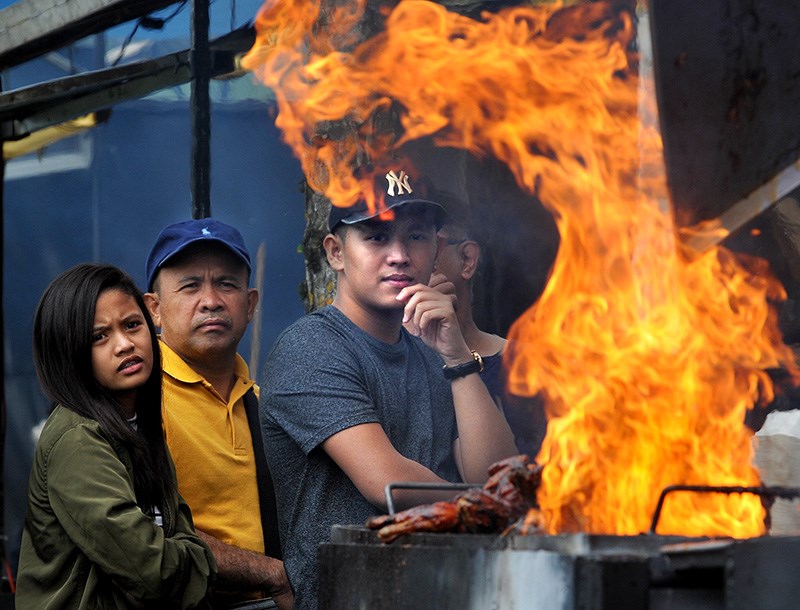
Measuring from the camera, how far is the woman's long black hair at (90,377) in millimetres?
3568

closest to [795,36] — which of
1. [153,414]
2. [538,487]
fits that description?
[538,487]

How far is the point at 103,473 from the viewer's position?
3381 mm

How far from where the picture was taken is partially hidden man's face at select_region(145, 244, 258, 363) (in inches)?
171

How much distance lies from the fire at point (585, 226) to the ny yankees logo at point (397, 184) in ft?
0.42

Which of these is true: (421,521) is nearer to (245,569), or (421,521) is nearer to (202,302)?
(245,569)

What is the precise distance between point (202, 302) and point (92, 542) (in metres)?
1.25

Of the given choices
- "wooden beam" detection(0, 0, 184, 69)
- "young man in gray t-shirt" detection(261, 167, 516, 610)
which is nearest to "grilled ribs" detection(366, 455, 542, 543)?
"young man in gray t-shirt" detection(261, 167, 516, 610)

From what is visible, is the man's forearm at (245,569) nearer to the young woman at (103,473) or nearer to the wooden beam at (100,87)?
the young woman at (103,473)

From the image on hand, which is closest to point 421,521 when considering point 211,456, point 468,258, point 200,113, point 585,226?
point 211,456

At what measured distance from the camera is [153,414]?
377cm

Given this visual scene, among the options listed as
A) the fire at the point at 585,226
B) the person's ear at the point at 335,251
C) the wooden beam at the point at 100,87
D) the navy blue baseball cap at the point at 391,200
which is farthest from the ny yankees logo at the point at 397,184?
the wooden beam at the point at 100,87

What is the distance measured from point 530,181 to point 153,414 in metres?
3.10

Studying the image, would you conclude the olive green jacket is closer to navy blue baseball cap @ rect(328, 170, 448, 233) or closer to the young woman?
the young woman

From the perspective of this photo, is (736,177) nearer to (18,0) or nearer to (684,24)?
(684,24)
